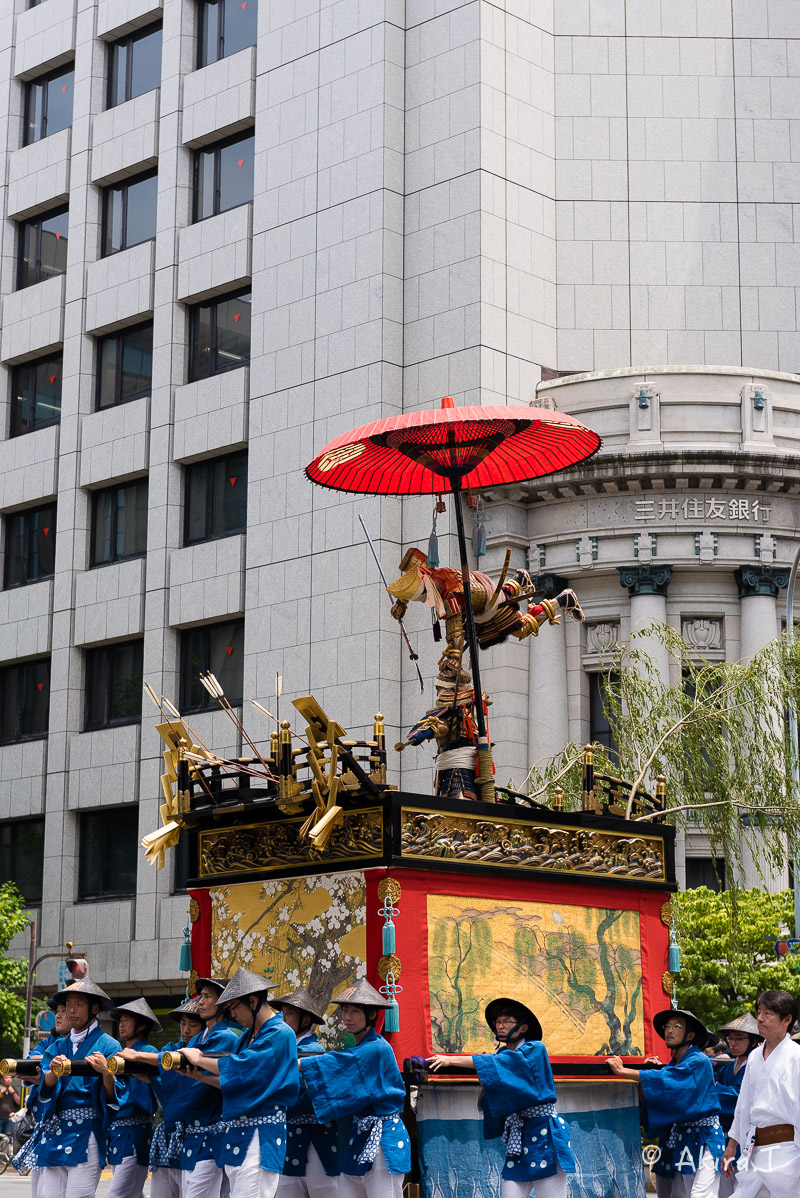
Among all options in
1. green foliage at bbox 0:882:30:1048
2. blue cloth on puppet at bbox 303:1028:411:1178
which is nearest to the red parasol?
blue cloth on puppet at bbox 303:1028:411:1178

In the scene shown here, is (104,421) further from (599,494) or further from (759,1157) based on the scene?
(759,1157)

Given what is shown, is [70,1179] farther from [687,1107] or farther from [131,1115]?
[687,1107]

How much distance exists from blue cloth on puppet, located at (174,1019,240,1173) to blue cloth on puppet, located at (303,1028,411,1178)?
21.8 inches

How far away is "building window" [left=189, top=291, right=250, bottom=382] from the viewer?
116 ft

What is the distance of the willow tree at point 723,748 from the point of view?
21.1 m

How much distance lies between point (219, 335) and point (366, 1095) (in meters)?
27.1

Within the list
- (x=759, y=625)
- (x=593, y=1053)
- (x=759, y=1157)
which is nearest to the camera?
(x=759, y=1157)

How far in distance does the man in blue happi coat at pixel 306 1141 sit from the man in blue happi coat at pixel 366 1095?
213 mm

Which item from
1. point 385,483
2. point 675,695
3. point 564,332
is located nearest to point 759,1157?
point 385,483

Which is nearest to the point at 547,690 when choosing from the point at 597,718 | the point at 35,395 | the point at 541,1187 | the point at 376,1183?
the point at 597,718

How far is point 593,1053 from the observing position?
41.5 feet

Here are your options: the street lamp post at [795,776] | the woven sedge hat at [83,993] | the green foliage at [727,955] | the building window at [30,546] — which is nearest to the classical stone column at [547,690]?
the green foliage at [727,955]

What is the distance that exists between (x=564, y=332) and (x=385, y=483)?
19.2 m

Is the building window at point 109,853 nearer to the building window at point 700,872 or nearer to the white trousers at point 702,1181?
the building window at point 700,872
